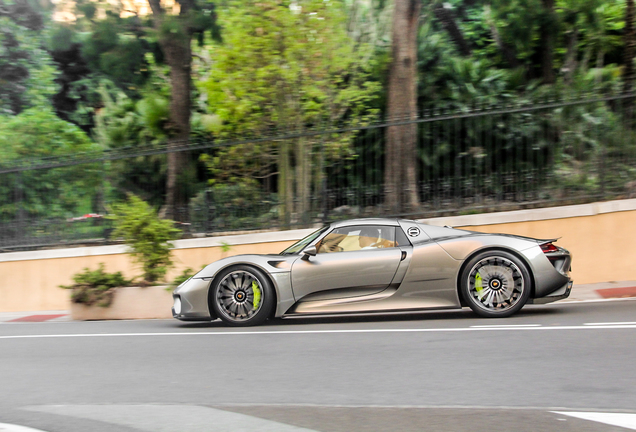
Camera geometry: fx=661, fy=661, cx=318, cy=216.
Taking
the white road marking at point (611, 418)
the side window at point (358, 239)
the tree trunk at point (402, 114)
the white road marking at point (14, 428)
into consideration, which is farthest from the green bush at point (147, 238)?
the white road marking at point (611, 418)

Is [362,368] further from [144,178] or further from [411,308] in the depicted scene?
[144,178]

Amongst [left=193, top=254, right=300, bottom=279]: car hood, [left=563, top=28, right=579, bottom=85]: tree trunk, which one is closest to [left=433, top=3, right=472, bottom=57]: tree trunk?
[left=563, top=28, right=579, bottom=85]: tree trunk

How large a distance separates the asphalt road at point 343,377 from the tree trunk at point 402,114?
3.42 meters

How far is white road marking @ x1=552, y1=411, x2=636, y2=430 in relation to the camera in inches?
135

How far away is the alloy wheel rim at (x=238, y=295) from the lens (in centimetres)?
744

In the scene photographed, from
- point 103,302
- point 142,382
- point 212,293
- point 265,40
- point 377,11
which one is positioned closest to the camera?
point 142,382

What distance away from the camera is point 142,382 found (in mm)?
4902

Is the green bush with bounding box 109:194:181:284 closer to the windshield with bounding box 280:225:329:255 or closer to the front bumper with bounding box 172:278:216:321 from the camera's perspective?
the front bumper with bounding box 172:278:216:321

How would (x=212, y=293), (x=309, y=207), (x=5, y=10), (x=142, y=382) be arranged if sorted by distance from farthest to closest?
(x=5, y=10), (x=309, y=207), (x=212, y=293), (x=142, y=382)

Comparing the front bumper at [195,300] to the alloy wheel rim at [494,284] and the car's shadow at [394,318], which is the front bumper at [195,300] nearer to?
the car's shadow at [394,318]

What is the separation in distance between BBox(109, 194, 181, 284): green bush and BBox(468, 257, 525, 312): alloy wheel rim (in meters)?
4.82

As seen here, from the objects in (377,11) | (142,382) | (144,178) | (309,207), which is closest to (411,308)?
(142,382)

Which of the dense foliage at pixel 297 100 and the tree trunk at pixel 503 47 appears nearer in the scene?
the dense foliage at pixel 297 100

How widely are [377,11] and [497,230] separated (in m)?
9.25
